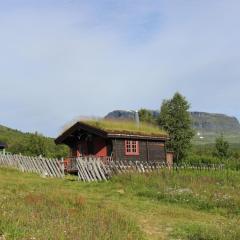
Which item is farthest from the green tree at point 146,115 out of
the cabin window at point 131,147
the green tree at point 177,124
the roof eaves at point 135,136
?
the cabin window at point 131,147

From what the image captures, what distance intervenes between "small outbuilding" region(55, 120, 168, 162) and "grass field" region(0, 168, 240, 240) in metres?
10.1

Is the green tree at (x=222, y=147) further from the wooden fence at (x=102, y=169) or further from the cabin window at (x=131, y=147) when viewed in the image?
the wooden fence at (x=102, y=169)

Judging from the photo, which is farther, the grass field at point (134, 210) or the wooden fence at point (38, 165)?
the wooden fence at point (38, 165)

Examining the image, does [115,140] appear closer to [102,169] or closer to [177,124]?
[102,169]

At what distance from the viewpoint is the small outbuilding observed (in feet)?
121

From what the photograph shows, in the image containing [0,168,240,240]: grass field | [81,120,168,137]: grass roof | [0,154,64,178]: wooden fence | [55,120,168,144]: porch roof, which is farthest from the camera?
[81,120,168,137]: grass roof

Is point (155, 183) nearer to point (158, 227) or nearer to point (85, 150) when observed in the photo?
point (158, 227)

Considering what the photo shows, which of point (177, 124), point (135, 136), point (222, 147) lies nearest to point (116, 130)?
point (135, 136)

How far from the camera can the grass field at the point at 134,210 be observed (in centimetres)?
1039

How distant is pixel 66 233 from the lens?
32.3 ft

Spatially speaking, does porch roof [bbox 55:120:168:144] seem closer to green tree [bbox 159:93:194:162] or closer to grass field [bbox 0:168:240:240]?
grass field [bbox 0:168:240:240]

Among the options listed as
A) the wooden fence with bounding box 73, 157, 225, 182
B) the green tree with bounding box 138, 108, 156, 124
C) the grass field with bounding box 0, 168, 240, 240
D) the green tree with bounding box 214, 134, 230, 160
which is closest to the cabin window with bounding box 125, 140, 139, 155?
the wooden fence with bounding box 73, 157, 225, 182

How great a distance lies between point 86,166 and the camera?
30.0 metres

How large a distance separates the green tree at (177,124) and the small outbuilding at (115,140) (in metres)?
21.9
